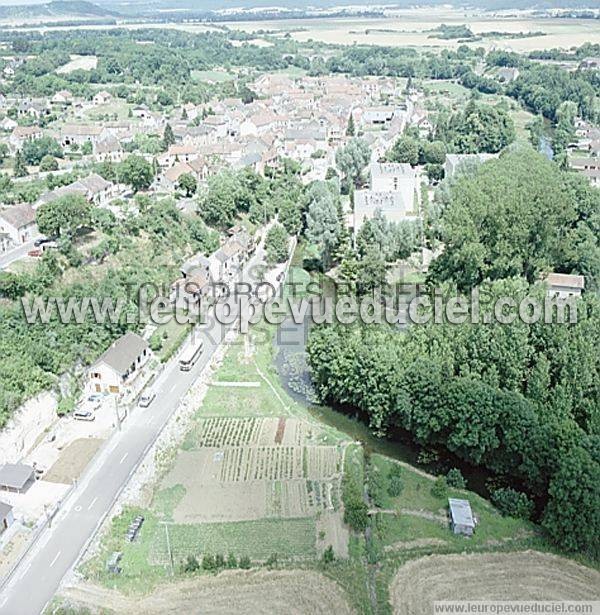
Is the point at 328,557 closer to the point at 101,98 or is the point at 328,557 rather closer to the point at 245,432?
the point at 245,432

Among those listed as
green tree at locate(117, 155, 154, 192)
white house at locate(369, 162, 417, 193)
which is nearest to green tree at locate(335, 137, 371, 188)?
white house at locate(369, 162, 417, 193)

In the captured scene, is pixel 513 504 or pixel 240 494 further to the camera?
pixel 240 494

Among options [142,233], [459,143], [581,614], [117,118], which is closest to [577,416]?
[581,614]

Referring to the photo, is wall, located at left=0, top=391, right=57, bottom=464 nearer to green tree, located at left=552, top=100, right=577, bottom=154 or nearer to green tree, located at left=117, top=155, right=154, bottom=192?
green tree, located at left=117, top=155, right=154, bottom=192

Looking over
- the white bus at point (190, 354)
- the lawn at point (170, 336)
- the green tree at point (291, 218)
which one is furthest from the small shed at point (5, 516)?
the green tree at point (291, 218)

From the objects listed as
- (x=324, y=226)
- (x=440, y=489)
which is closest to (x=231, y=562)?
(x=440, y=489)

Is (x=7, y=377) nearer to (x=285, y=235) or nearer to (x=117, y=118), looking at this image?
(x=285, y=235)
